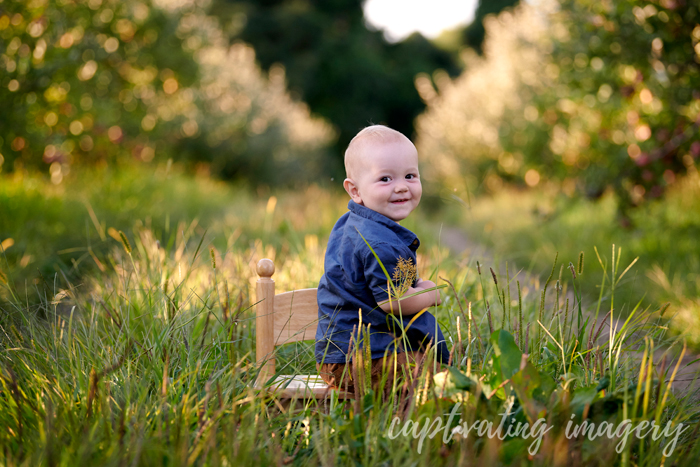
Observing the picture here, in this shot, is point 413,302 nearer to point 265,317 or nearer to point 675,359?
point 265,317

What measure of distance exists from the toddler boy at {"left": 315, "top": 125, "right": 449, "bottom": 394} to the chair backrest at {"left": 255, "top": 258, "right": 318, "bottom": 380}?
163mm

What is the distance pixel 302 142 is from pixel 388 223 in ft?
47.9

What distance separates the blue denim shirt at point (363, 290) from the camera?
6.13 ft

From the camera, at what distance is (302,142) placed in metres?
16.2

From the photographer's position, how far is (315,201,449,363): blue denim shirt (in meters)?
1.87

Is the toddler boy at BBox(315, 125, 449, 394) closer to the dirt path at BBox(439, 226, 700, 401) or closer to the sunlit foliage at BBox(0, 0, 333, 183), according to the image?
the dirt path at BBox(439, 226, 700, 401)

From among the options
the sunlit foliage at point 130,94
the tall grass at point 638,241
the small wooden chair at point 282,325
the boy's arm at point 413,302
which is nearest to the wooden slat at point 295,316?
the small wooden chair at point 282,325

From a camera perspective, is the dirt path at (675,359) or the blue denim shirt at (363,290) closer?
the blue denim shirt at (363,290)

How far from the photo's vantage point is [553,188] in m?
10.8

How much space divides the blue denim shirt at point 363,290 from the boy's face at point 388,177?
52 millimetres

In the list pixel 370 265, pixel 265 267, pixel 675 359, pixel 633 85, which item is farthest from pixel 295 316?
pixel 633 85

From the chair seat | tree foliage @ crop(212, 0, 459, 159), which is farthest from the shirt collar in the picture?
tree foliage @ crop(212, 0, 459, 159)

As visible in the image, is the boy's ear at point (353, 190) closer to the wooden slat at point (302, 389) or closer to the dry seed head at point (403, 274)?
the dry seed head at point (403, 274)

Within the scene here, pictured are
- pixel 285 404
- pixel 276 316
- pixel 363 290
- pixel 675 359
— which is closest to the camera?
pixel 363 290
